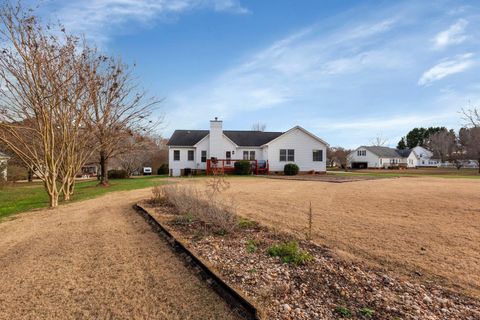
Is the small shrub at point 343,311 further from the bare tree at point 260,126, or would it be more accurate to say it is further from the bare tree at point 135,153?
the bare tree at point 260,126

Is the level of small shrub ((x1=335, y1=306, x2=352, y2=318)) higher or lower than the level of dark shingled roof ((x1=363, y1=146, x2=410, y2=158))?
lower

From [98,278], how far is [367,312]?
3244mm

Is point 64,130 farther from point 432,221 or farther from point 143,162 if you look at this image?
point 143,162

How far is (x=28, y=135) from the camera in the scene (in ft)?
38.3

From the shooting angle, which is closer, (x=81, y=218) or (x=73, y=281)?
(x=73, y=281)

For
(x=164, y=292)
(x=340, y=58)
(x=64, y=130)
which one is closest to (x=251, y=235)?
(x=164, y=292)

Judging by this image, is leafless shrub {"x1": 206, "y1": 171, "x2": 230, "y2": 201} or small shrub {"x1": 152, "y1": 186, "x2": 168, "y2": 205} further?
small shrub {"x1": 152, "y1": 186, "x2": 168, "y2": 205}

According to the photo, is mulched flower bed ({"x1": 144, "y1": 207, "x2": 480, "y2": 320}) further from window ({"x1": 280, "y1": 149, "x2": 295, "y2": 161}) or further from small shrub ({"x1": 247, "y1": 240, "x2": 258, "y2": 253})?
window ({"x1": 280, "y1": 149, "x2": 295, "y2": 161})

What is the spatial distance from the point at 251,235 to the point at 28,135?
1105 centimetres

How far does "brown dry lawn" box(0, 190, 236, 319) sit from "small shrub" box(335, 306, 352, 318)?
3.40 ft

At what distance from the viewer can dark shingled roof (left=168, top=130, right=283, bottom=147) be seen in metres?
30.2

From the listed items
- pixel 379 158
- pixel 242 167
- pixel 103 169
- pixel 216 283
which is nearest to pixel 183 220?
pixel 216 283

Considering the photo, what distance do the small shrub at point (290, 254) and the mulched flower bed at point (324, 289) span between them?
8 cm

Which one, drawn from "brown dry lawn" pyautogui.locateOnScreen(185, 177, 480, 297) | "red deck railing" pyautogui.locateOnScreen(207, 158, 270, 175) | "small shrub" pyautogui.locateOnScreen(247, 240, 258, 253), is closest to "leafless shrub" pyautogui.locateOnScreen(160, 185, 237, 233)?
"small shrub" pyautogui.locateOnScreen(247, 240, 258, 253)
